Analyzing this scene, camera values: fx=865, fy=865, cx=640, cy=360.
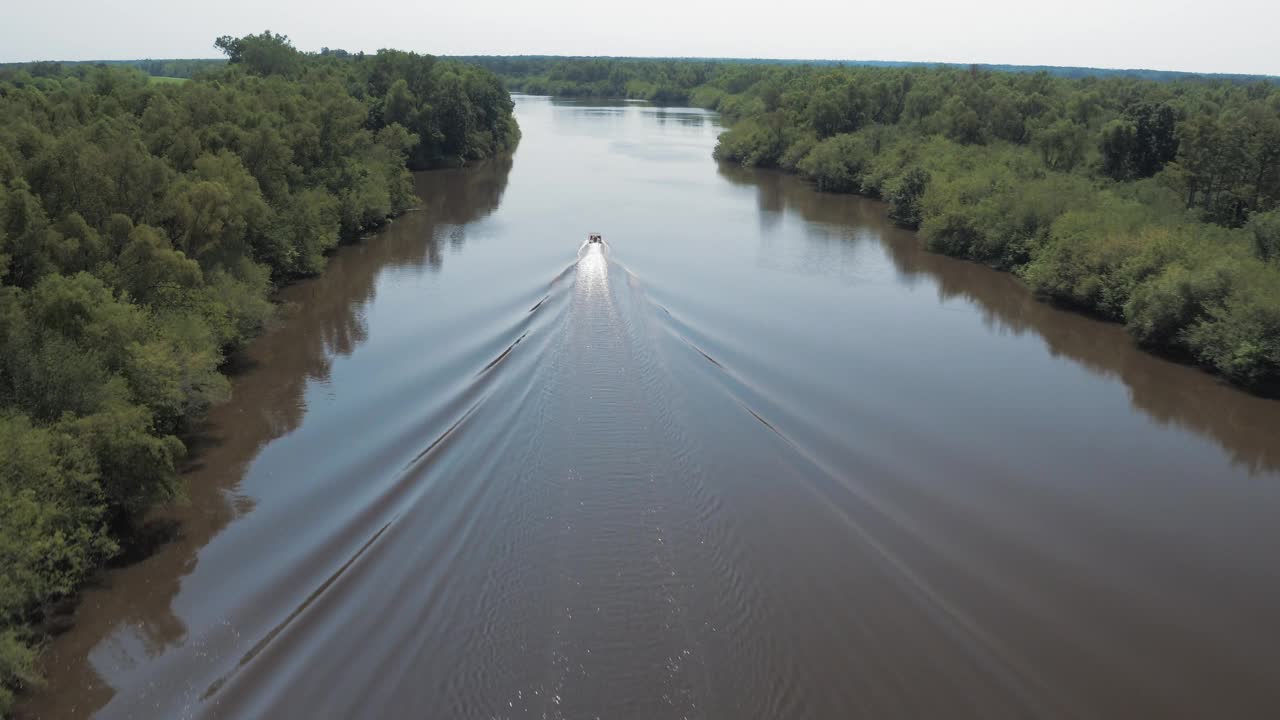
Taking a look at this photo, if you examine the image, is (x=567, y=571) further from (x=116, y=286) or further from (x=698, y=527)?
(x=116, y=286)

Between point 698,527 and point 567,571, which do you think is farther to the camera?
point 698,527

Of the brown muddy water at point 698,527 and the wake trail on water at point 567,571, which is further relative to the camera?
the brown muddy water at point 698,527

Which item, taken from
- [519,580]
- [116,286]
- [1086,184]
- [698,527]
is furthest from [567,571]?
[1086,184]

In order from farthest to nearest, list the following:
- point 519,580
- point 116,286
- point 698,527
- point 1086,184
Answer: point 1086,184, point 116,286, point 698,527, point 519,580

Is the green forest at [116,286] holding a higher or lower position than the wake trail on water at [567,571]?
higher

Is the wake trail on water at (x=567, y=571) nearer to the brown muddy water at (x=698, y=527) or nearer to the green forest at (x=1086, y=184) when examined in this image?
the brown muddy water at (x=698, y=527)

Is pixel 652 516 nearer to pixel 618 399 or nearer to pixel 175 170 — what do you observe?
pixel 618 399

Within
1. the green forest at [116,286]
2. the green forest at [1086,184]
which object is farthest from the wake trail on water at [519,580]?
the green forest at [1086,184]
